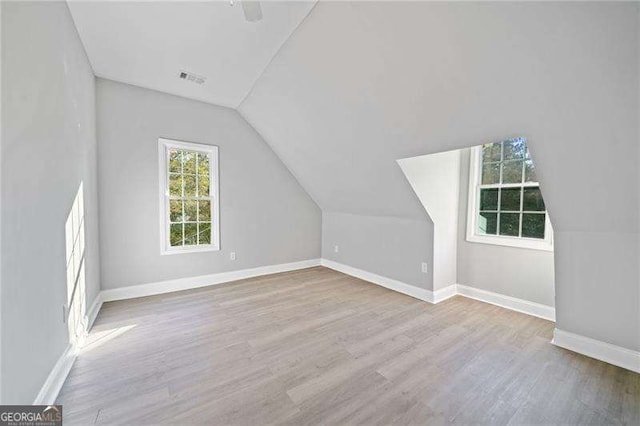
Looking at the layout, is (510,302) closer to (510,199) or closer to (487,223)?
(487,223)

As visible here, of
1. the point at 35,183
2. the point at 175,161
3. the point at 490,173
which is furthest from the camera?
the point at 175,161

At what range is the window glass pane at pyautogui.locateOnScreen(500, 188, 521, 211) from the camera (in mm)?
2957

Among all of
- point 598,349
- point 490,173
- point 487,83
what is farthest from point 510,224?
point 487,83

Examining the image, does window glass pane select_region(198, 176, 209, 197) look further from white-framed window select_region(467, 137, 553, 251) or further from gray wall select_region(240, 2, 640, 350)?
white-framed window select_region(467, 137, 553, 251)

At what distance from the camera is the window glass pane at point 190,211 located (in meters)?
3.67

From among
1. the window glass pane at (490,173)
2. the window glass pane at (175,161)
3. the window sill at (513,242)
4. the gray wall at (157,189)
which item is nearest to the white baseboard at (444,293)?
the window sill at (513,242)

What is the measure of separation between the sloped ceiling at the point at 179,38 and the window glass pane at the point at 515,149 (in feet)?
8.50

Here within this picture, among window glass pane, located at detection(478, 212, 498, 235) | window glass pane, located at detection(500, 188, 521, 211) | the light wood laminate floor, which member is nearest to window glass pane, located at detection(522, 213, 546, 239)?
window glass pane, located at detection(500, 188, 521, 211)

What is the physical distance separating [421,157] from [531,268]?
1.70m

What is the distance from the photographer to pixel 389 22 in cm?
189

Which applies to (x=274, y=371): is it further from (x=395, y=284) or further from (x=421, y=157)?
(x=421, y=157)

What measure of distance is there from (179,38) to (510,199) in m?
3.87

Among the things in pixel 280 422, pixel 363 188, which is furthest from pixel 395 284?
pixel 280 422

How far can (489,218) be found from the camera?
322 centimetres
